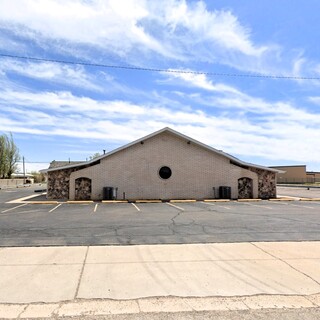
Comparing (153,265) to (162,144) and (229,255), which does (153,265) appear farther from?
(162,144)

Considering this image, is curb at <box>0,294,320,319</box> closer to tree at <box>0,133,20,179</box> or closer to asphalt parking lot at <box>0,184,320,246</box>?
asphalt parking lot at <box>0,184,320,246</box>

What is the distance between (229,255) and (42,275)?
404 centimetres

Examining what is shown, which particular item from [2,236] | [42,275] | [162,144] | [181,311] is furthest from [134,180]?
[181,311]

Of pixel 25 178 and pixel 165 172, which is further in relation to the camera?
pixel 25 178

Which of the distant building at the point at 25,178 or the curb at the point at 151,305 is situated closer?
the curb at the point at 151,305

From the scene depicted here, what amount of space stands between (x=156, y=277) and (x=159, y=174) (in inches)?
839

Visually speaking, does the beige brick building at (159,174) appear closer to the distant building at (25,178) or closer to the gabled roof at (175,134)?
the gabled roof at (175,134)

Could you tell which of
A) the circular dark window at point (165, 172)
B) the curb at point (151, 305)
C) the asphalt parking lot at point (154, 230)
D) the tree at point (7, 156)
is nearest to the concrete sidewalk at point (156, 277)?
the curb at point (151, 305)

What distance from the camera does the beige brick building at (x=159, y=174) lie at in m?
27.1

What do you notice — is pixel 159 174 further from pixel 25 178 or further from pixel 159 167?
pixel 25 178

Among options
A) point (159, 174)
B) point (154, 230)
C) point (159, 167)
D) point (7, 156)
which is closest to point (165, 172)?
point (159, 174)

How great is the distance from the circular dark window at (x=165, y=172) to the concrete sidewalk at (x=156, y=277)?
18.7 meters

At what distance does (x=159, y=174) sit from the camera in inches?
1097

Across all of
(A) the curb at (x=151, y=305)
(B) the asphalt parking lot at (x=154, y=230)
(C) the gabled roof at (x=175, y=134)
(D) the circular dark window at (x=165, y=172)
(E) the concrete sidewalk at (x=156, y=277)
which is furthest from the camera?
(D) the circular dark window at (x=165, y=172)
